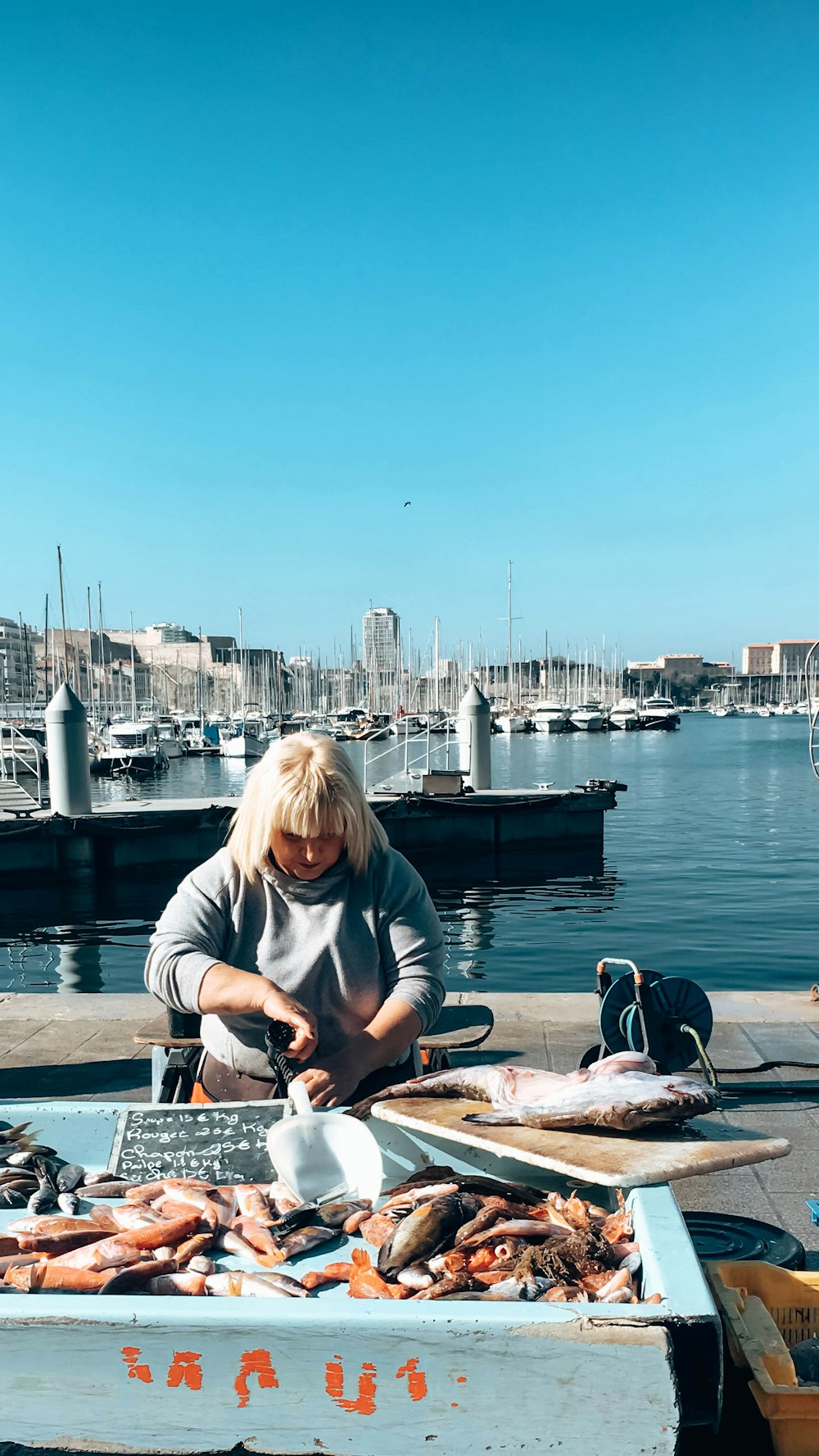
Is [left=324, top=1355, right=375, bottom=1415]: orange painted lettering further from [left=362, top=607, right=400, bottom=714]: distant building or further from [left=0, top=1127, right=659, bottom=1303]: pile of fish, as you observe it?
[left=362, top=607, right=400, bottom=714]: distant building

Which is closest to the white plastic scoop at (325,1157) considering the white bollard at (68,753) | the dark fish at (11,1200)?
the dark fish at (11,1200)

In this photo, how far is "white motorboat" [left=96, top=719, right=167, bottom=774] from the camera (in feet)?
193

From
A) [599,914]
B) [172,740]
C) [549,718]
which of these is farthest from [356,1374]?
[549,718]

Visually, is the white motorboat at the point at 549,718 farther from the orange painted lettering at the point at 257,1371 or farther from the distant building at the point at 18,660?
the orange painted lettering at the point at 257,1371

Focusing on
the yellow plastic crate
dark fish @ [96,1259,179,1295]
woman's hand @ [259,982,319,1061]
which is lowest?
the yellow plastic crate

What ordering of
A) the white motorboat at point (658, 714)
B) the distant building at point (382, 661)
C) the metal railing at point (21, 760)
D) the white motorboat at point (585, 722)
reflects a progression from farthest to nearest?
the white motorboat at point (658, 714), the white motorboat at point (585, 722), the distant building at point (382, 661), the metal railing at point (21, 760)

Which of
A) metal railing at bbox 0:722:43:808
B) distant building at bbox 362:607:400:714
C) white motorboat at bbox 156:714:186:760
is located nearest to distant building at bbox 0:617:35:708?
metal railing at bbox 0:722:43:808

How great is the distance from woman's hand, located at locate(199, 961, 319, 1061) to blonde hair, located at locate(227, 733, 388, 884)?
340 mm

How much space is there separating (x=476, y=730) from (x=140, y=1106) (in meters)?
24.0

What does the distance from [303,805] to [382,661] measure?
417ft

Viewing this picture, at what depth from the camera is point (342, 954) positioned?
3766 millimetres

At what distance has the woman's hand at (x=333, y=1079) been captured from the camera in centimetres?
353

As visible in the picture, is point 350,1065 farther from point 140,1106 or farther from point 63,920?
point 63,920

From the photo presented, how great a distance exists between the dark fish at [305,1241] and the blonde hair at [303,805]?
3.86 feet
